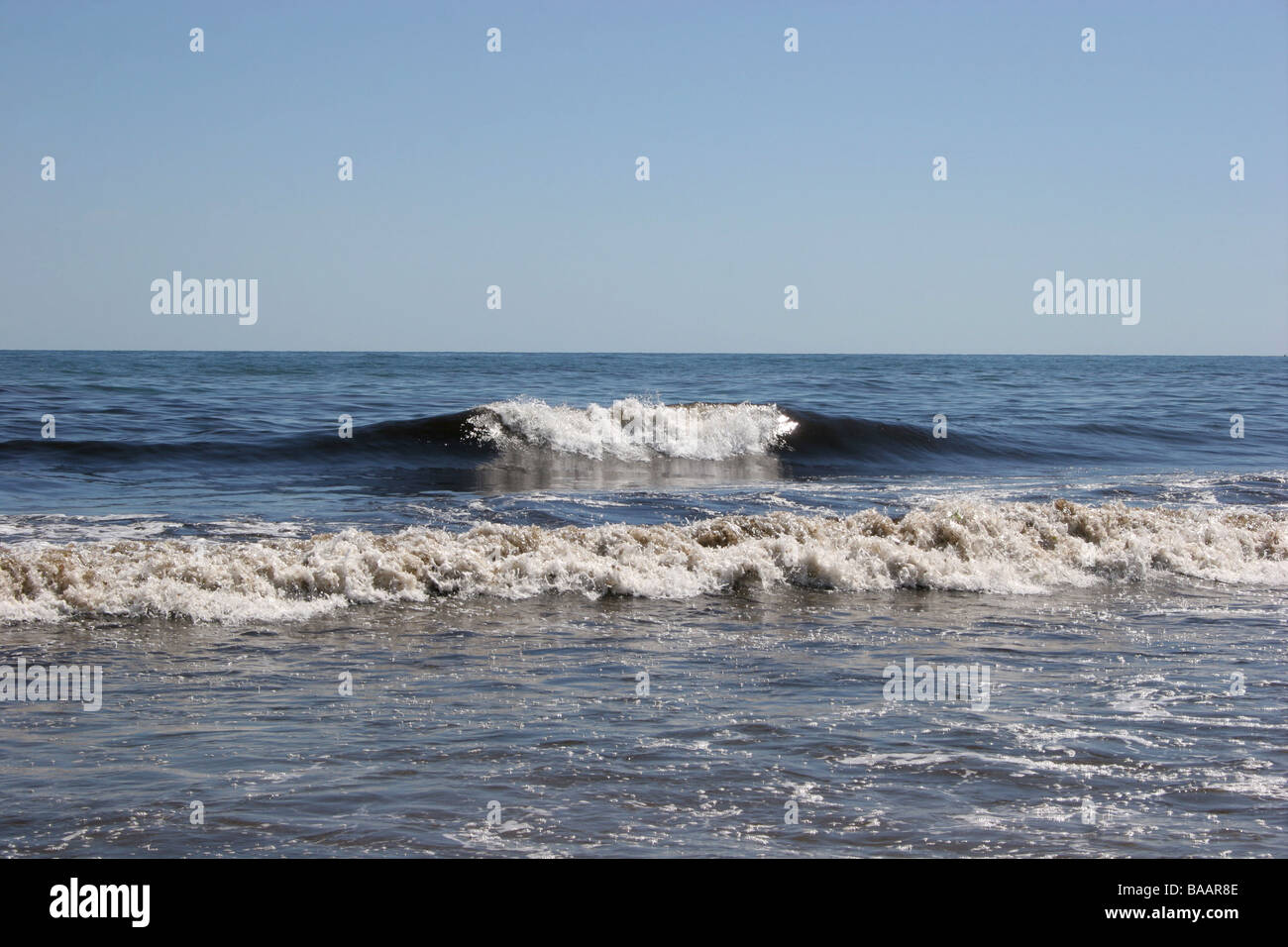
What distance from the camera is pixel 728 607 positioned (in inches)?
411

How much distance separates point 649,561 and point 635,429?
1318cm

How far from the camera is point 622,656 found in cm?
845

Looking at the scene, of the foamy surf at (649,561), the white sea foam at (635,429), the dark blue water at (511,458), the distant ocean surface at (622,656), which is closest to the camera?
the distant ocean surface at (622,656)

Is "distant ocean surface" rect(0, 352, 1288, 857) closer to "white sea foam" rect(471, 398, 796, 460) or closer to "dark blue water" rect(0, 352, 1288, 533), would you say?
"dark blue water" rect(0, 352, 1288, 533)

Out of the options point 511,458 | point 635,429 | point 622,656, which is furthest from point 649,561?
point 635,429

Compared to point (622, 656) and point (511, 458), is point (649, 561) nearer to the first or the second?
point (622, 656)

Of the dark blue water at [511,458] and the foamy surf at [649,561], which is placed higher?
the dark blue water at [511,458]

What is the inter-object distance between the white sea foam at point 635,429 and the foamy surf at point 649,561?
10.1 metres

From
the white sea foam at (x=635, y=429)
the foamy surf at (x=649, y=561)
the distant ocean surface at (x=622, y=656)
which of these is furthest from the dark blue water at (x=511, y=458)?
the foamy surf at (x=649, y=561)

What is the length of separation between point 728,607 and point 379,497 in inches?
299

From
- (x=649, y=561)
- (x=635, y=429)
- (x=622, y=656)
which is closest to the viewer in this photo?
(x=622, y=656)

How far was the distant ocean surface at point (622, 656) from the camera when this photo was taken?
524 centimetres

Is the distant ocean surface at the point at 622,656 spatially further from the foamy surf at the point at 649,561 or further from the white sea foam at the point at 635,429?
the white sea foam at the point at 635,429
